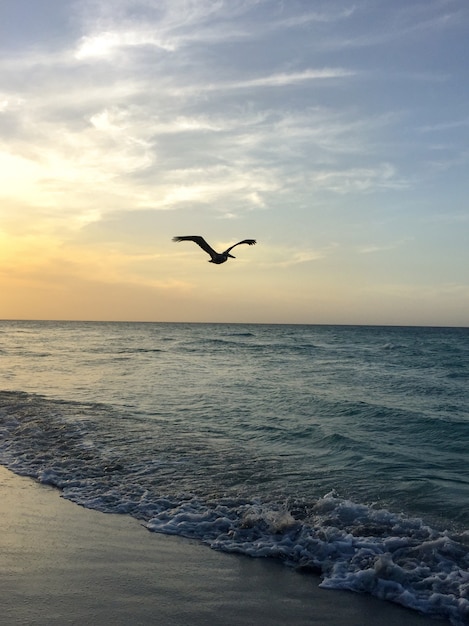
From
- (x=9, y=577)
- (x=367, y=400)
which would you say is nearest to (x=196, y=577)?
(x=9, y=577)

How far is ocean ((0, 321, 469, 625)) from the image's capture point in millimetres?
6332

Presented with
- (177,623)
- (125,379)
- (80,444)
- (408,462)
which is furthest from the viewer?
(125,379)

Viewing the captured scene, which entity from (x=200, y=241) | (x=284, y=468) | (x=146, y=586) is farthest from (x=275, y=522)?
(x=200, y=241)

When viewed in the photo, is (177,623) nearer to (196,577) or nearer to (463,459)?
(196,577)

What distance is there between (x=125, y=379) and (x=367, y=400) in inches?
424

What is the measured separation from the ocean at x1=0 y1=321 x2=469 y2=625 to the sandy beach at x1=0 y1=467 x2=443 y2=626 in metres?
0.31

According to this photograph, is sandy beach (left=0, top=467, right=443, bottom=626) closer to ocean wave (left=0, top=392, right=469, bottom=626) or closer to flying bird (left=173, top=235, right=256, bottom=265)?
ocean wave (left=0, top=392, right=469, bottom=626)

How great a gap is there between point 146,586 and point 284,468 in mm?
5040

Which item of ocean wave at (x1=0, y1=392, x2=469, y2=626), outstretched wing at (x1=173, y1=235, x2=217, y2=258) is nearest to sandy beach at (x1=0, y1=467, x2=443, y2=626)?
ocean wave at (x1=0, y1=392, x2=469, y2=626)

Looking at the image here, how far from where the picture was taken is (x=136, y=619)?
4.79 meters

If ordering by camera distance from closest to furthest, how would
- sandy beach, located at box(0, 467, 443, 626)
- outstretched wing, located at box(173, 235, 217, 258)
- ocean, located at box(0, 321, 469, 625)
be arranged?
1. sandy beach, located at box(0, 467, 443, 626)
2. ocean, located at box(0, 321, 469, 625)
3. outstretched wing, located at box(173, 235, 217, 258)

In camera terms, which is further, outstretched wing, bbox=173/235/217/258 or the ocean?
outstretched wing, bbox=173/235/217/258

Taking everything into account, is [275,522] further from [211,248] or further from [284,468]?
[211,248]

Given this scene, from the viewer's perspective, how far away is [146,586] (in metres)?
5.41
